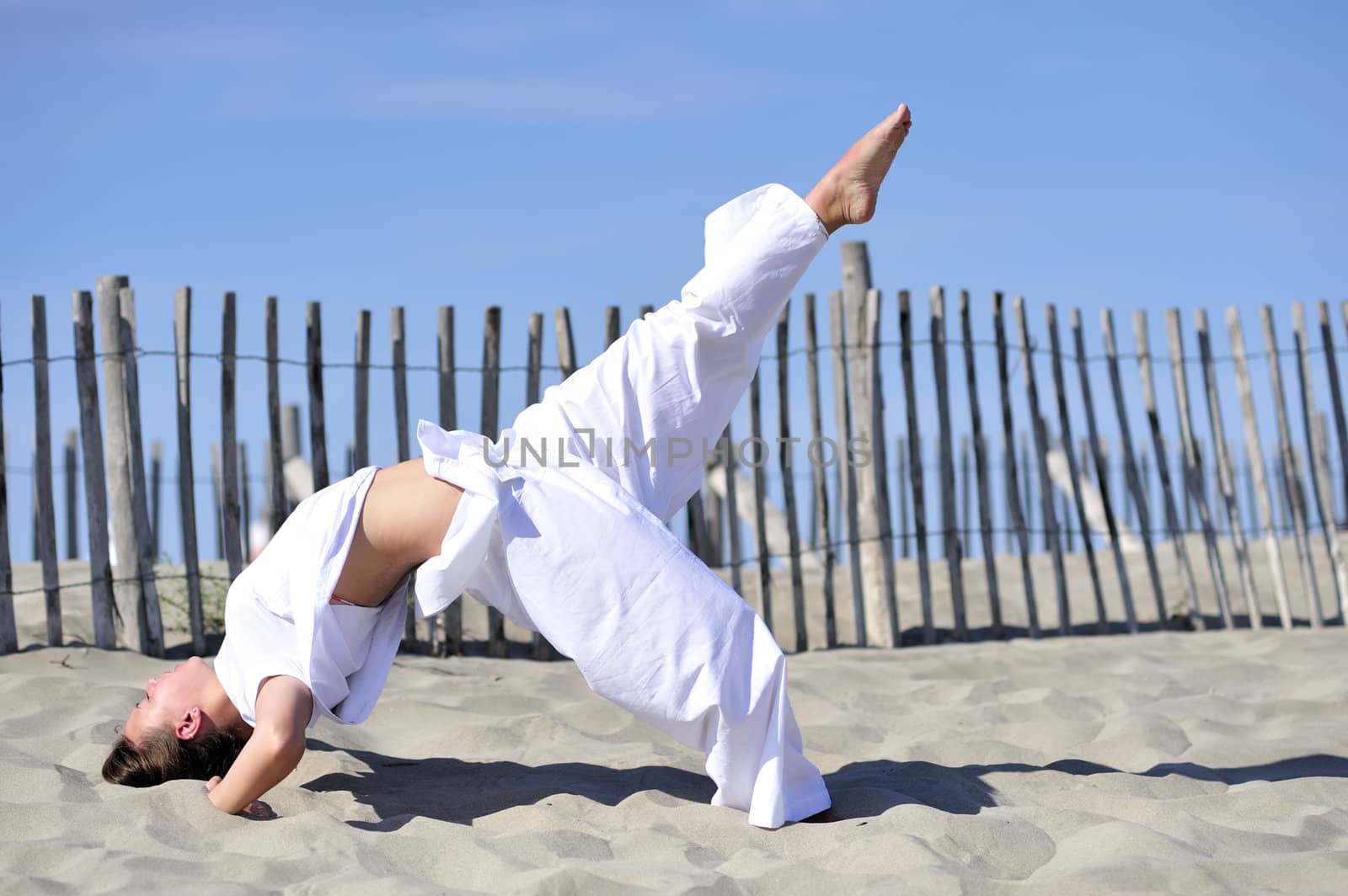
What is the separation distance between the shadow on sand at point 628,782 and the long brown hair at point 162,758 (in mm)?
246

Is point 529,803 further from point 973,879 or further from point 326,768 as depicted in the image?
point 973,879

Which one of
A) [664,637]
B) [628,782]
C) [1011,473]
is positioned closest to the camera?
[664,637]

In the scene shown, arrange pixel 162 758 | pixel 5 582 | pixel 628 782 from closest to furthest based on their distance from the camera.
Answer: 1. pixel 162 758
2. pixel 628 782
3. pixel 5 582

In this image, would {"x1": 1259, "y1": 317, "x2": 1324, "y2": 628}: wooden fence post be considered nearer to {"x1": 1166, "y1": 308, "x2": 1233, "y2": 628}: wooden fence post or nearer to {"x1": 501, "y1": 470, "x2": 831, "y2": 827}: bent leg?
{"x1": 1166, "y1": 308, "x2": 1233, "y2": 628}: wooden fence post

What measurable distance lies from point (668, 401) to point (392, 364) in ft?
9.01

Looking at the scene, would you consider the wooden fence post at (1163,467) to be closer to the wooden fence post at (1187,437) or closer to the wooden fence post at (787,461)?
the wooden fence post at (1187,437)

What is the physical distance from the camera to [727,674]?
2555 mm

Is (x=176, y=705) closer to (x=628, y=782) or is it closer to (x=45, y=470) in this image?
(x=628, y=782)

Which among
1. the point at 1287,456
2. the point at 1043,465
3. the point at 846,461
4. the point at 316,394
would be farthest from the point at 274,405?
the point at 1287,456

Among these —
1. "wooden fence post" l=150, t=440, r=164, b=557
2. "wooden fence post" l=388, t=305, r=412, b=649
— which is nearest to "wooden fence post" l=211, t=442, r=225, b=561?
"wooden fence post" l=150, t=440, r=164, b=557

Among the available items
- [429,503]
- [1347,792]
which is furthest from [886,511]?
[429,503]

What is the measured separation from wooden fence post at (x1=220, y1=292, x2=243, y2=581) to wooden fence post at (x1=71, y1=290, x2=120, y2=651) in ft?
1.38

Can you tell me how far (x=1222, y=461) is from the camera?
6.35 meters

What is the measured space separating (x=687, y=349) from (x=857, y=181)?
1.67ft
